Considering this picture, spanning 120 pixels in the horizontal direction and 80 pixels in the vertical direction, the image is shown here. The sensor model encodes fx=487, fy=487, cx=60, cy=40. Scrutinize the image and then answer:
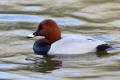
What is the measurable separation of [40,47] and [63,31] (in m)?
1.47

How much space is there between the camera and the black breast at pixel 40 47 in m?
9.71

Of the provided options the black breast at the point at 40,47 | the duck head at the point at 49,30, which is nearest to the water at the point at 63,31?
the black breast at the point at 40,47

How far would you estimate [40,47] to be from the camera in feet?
32.3

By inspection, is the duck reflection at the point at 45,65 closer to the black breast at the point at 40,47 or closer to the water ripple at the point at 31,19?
the black breast at the point at 40,47

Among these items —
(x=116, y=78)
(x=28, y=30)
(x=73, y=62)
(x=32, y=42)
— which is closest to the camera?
(x=116, y=78)

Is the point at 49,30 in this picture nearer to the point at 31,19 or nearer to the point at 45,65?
the point at 45,65

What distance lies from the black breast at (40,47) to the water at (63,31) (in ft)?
0.40

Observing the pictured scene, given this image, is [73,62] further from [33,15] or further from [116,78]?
[33,15]

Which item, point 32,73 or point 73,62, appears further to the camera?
point 73,62

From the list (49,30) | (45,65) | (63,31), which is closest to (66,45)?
(49,30)

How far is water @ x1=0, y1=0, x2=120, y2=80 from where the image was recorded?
26.8 ft

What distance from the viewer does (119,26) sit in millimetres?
11406

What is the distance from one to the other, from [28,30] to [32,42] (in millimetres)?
816

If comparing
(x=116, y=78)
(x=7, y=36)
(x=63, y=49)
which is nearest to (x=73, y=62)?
(x=63, y=49)
